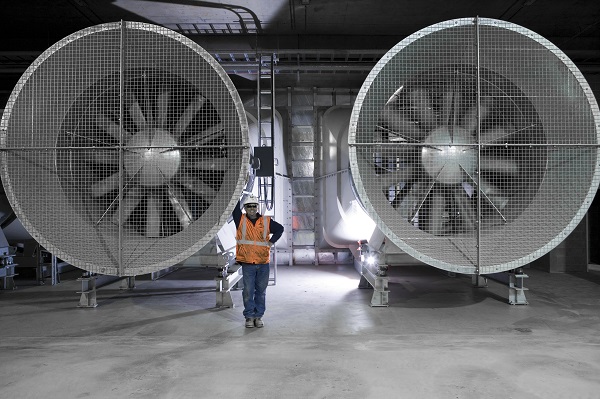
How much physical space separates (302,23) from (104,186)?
158 inches

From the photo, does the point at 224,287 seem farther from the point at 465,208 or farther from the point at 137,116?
the point at 465,208

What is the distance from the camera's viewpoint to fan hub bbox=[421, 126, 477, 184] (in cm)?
455

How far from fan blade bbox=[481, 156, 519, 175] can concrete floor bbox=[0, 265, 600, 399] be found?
1.46m

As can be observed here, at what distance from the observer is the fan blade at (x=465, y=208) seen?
187 inches

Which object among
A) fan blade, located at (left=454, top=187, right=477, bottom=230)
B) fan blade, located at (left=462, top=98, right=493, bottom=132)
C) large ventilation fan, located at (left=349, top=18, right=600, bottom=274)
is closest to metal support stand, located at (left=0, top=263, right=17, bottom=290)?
large ventilation fan, located at (left=349, top=18, right=600, bottom=274)

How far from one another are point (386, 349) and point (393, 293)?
7.03 feet

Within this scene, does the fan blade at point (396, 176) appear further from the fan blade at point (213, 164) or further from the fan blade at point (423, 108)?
the fan blade at point (213, 164)

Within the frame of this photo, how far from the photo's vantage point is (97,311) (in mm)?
4754

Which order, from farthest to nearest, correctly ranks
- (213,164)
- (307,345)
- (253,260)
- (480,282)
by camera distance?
(480,282), (213,164), (253,260), (307,345)

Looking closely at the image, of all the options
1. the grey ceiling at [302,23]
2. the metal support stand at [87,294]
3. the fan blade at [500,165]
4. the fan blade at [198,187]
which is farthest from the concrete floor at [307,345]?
the grey ceiling at [302,23]

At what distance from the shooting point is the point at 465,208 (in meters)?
4.92

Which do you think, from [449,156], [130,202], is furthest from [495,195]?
[130,202]

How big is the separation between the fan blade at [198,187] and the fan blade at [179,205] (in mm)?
156

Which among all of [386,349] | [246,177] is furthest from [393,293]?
[246,177]
